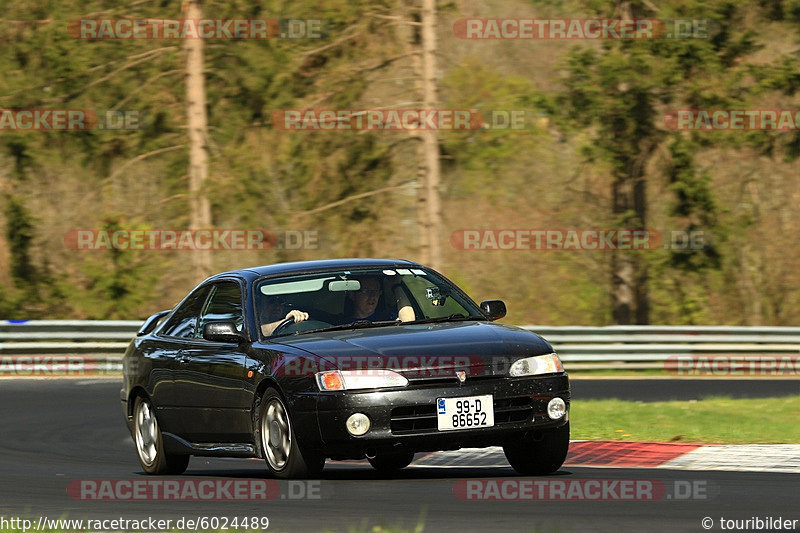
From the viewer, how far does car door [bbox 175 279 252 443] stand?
964 centimetres

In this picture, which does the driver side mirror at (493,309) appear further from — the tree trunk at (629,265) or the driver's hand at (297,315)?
the tree trunk at (629,265)

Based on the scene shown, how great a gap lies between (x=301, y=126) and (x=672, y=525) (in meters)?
24.7

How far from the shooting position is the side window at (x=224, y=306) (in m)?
10.1

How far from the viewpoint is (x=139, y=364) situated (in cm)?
1122

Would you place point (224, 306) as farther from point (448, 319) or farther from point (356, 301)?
point (448, 319)

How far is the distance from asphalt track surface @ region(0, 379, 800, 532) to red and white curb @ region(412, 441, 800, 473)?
0.34m

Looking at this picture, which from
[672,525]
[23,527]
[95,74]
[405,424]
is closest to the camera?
[672,525]

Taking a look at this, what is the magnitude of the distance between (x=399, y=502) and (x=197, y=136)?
22665 mm

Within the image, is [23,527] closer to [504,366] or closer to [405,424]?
[405,424]

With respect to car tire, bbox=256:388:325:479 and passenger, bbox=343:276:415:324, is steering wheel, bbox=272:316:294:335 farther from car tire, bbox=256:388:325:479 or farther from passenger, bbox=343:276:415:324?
car tire, bbox=256:388:325:479

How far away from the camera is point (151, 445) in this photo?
11.0m

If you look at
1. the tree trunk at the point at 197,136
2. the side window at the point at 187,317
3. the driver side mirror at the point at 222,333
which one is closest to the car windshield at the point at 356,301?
the driver side mirror at the point at 222,333

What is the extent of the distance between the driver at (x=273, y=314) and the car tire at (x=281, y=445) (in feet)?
1.97

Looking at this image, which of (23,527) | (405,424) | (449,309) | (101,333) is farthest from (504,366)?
(101,333)
